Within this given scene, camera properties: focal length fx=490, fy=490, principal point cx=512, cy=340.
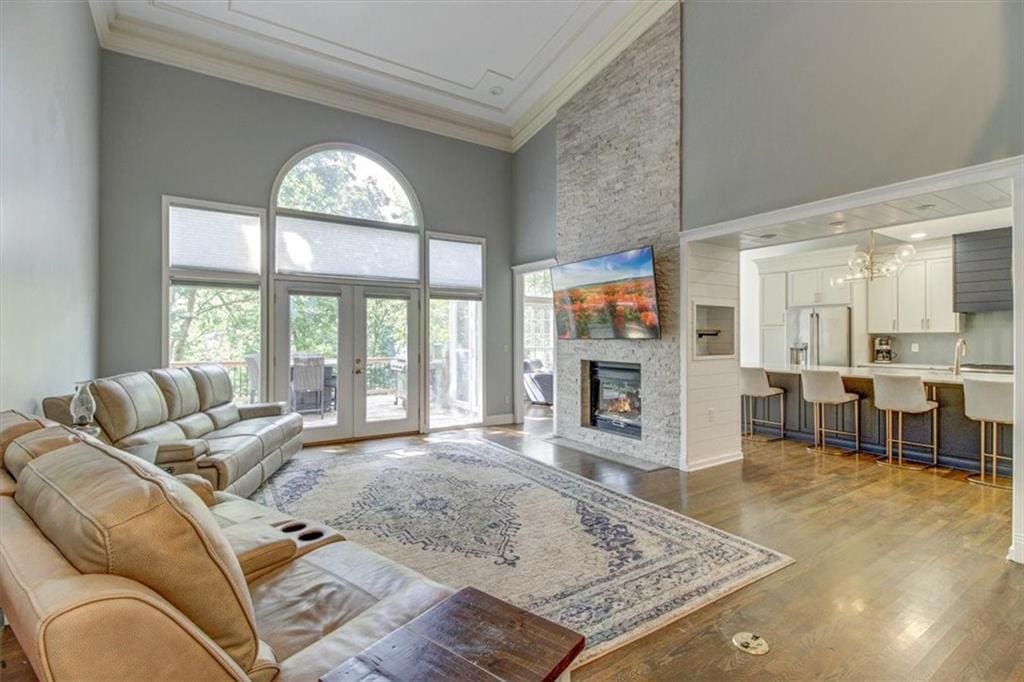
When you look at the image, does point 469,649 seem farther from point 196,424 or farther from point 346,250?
point 346,250

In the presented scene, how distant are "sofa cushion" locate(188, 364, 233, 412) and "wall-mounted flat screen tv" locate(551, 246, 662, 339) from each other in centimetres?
394

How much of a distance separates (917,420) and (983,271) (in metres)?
3.16

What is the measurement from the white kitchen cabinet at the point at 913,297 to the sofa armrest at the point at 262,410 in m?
8.96

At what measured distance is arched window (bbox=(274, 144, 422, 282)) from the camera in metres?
5.95

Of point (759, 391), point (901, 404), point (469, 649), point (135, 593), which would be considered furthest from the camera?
point (759, 391)

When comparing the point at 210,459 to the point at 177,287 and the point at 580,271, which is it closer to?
the point at 177,287

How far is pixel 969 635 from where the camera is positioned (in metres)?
2.23

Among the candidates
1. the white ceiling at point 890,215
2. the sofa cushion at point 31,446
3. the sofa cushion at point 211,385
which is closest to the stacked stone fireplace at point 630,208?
the white ceiling at point 890,215

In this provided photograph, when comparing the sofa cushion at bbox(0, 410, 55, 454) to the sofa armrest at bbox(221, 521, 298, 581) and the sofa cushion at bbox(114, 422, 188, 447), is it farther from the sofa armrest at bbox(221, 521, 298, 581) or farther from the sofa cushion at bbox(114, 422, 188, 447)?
the sofa cushion at bbox(114, 422, 188, 447)

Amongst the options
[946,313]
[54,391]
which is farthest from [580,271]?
[946,313]

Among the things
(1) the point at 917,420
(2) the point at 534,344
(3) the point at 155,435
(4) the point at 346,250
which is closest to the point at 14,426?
(3) the point at 155,435

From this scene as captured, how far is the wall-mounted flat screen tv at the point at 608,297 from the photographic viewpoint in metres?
5.20

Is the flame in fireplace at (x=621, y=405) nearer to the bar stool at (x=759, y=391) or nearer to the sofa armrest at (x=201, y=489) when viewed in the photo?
the bar stool at (x=759, y=391)

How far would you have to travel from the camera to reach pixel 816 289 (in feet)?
27.3
